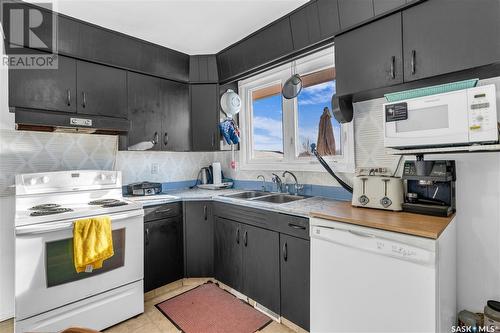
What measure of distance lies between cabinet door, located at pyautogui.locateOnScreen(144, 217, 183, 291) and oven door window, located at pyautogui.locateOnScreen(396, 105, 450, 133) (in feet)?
6.78

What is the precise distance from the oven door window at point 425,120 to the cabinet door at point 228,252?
4.88 feet

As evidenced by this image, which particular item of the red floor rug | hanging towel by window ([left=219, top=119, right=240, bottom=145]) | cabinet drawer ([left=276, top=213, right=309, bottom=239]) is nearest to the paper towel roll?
hanging towel by window ([left=219, top=119, right=240, bottom=145])

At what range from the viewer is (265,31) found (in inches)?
92.2

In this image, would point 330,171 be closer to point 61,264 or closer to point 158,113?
point 158,113

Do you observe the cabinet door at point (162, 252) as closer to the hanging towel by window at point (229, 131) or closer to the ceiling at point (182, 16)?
the hanging towel by window at point (229, 131)

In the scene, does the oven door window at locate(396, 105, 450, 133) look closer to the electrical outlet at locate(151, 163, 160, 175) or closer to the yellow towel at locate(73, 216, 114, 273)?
the yellow towel at locate(73, 216, 114, 273)

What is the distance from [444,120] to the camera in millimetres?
1408

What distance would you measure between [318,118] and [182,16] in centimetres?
148

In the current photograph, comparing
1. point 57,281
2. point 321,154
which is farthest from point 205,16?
point 57,281

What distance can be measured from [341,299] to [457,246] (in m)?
0.83

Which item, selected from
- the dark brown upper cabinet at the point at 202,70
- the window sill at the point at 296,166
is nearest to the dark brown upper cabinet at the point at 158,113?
the dark brown upper cabinet at the point at 202,70

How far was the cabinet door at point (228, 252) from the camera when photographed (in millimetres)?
2318

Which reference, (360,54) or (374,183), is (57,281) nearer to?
(374,183)

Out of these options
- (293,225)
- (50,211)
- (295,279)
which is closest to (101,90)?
(50,211)
